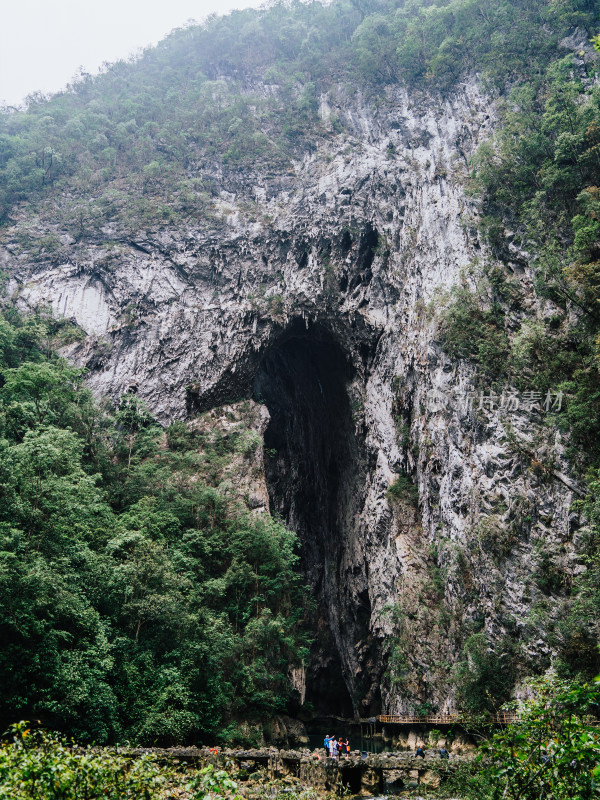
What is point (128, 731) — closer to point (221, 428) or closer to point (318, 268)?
point (221, 428)

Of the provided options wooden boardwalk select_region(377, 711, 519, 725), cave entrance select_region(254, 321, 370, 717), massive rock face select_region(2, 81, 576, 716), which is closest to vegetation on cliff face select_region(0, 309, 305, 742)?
massive rock face select_region(2, 81, 576, 716)

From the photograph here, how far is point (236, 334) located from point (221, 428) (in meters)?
4.76

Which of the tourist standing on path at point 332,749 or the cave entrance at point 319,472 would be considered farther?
the cave entrance at point 319,472

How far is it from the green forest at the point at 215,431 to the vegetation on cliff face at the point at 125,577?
0.21 feet

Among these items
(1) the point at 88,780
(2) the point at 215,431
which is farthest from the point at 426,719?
(1) the point at 88,780

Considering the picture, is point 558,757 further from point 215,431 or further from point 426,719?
point 215,431

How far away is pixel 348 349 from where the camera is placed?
25.4m

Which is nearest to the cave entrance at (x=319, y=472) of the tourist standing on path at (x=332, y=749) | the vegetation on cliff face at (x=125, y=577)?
the vegetation on cliff face at (x=125, y=577)

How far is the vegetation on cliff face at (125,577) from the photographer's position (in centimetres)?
1119

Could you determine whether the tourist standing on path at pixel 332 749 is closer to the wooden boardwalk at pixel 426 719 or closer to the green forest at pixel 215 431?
the green forest at pixel 215 431

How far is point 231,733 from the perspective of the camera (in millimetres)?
14039

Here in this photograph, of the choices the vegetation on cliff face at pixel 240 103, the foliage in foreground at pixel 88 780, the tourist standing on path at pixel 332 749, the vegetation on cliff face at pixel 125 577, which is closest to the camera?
the foliage in foreground at pixel 88 780

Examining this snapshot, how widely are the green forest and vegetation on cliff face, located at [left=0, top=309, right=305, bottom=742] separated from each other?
63mm

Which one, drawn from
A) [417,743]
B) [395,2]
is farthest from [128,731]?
[395,2]
